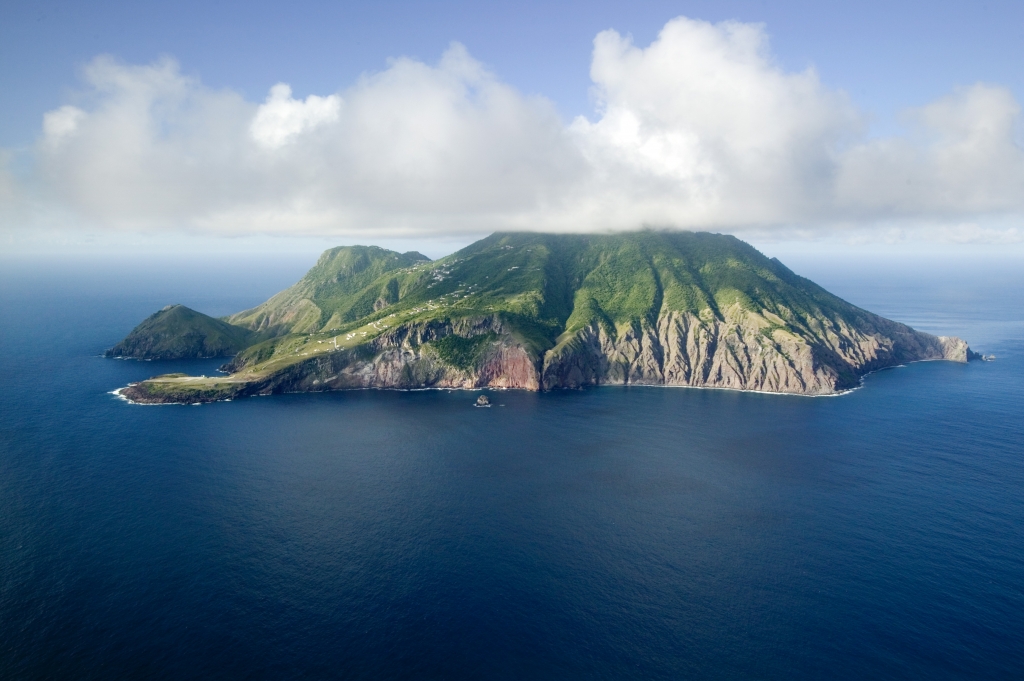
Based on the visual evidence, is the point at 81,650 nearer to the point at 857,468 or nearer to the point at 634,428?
the point at 634,428

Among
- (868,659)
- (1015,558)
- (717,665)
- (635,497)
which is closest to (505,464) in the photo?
(635,497)

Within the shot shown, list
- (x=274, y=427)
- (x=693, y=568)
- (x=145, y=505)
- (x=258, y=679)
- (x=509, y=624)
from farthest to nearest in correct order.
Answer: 1. (x=274, y=427)
2. (x=145, y=505)
3. (x=693, y=568)
4. (x=509, y=624)
5. (x=258, y=679)

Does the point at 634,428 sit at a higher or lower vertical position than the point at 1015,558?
higher

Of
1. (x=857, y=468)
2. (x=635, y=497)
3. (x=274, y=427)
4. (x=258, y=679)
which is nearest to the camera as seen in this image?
(x=258, y=679)

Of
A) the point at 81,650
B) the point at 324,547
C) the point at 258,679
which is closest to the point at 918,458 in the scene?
the point at 324,547

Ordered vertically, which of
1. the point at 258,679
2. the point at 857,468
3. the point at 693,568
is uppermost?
the point at 857,468

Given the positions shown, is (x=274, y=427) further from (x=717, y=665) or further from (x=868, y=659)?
(x=868, y=659)

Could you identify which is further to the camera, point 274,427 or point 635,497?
point 274,427
